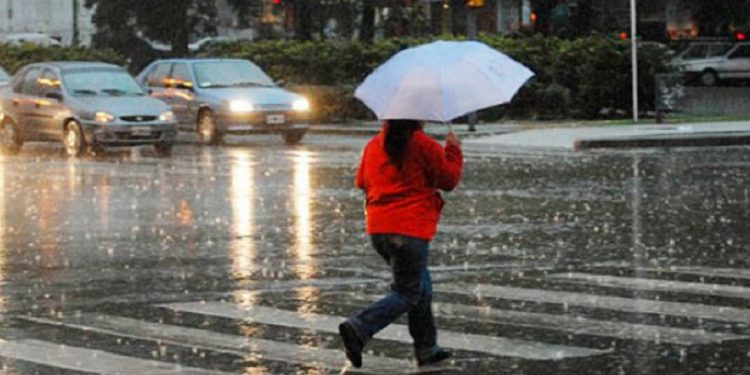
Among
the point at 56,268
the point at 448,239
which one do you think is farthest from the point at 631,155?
the point at 56,268

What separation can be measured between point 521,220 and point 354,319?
28.8 ft

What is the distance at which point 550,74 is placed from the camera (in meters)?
40.4

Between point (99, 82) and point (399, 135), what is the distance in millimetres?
22878

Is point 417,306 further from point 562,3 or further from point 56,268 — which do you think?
point 562,3

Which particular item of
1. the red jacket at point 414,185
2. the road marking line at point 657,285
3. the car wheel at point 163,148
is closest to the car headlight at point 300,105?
the car wheel at point 163,148

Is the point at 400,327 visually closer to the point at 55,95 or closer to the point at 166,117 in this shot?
the point at 166,117

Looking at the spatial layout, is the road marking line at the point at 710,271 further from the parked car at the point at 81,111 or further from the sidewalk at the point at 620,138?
the parked car at the point at 81,111

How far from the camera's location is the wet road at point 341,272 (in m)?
10.3

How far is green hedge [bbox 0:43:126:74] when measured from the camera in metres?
48.0

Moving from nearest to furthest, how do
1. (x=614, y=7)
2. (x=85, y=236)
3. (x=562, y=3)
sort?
(x=85, y=236) < (x=562, y=3) < (x=614, y=7)

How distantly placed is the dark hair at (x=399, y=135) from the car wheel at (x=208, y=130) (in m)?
23.9

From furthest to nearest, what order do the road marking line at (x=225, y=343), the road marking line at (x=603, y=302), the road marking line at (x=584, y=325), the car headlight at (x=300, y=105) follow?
1. the car headlight at (x=300, y=105)
2. the road marking line at (x=603, y=302)
3. the road marking line at (x=584, y=325)
4. the road marking line at (x=225, y=343)

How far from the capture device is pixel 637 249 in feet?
51.4

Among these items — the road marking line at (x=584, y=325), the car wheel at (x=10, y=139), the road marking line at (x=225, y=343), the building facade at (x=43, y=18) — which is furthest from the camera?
the building facade at (x=43, y=18)
